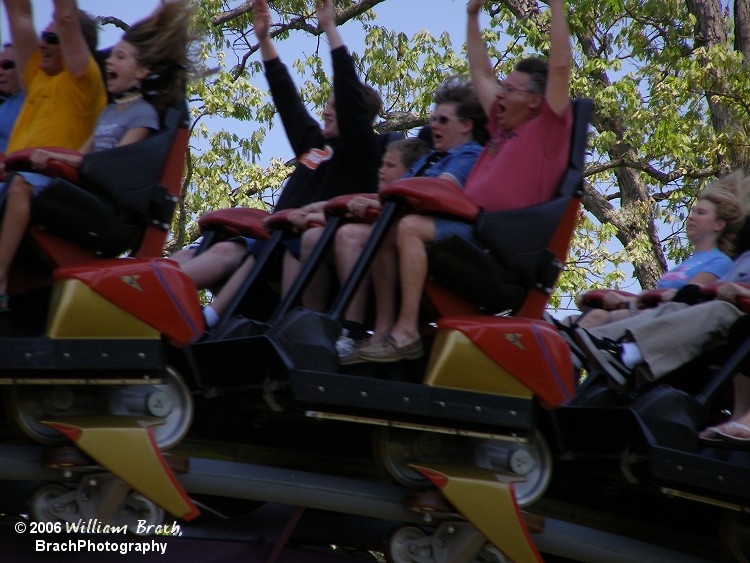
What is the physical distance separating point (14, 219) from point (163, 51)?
87 cm

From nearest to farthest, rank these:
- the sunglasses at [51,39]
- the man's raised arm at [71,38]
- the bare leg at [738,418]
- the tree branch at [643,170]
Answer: the man's raised arm at [71,38], the bare leg at [738,418], the sunglasses at [51,39], the tree branch at [643,170]

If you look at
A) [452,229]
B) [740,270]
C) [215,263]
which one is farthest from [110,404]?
[740,270]

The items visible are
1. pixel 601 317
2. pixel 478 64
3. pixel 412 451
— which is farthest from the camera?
pixel 601 317

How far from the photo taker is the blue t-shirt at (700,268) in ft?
15.0

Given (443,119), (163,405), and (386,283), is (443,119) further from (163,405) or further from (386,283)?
(163,405)

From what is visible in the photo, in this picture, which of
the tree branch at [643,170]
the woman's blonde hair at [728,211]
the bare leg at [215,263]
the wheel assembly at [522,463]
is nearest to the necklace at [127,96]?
the bare leg at [215,263]

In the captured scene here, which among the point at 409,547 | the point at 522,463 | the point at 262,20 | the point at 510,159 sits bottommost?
the point at 409,547

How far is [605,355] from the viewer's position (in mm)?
3875

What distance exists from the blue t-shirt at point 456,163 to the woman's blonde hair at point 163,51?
0.91m

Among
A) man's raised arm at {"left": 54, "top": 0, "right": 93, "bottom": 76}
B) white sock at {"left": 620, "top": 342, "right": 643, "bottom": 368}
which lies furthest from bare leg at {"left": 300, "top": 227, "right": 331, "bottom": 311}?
white sock at {"left": 620, "top": 342, "right": 643, "bottom": 368}

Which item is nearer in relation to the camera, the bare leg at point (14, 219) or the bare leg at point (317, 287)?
the bare leg at point (14, 219)

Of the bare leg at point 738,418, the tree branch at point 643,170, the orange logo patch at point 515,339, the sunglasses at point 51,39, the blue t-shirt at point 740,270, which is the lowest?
the bare leg at point 738,418

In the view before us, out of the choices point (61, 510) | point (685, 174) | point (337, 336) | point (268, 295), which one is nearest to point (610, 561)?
point (337, 336)

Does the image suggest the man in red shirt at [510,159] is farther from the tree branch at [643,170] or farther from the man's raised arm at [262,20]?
the tree branch at [643,170]
